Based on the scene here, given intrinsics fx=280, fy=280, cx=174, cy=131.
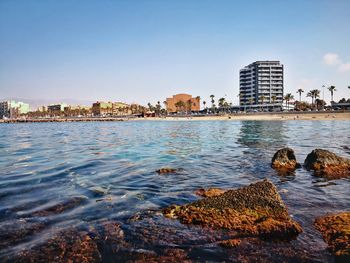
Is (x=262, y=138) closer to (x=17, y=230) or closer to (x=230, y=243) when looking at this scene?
(x=230, y=243)

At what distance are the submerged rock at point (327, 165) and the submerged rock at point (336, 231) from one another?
7.41 meters

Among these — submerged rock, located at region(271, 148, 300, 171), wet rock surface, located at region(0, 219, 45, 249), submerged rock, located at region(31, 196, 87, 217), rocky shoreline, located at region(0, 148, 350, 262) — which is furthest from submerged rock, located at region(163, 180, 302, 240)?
submerged rock, located at region(271, 148, 300, 171)

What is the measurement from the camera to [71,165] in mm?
18891

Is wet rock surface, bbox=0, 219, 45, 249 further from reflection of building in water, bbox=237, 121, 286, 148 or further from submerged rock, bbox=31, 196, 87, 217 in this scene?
reflection of building in water, bbox=237, 121, 286, 148

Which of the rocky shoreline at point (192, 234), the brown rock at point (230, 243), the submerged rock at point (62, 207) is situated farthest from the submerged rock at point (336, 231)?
the submerged rock at point (62, 207)

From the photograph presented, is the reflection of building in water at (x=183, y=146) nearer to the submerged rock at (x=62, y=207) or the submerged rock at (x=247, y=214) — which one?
the submerged rock at (x=62, y=207)

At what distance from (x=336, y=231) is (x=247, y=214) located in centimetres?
219

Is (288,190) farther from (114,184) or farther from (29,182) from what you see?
(29,182)

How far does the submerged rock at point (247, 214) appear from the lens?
7.17 m

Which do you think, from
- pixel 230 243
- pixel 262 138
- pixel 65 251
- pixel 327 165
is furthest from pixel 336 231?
pixel 262 138

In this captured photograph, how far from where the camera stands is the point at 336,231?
23.1 ft

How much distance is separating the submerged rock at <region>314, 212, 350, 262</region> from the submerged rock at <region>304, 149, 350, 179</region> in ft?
24.3

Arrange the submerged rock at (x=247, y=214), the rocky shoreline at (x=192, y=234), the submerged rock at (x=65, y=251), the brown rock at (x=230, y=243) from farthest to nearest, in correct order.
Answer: the submerged rock at (x=247, y=214) < the brown rock at (x=230, y=243) < the rocky shoreline at (x=192, y=234) < the submerged rock at (x=65, y=251)

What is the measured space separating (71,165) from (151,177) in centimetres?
710
